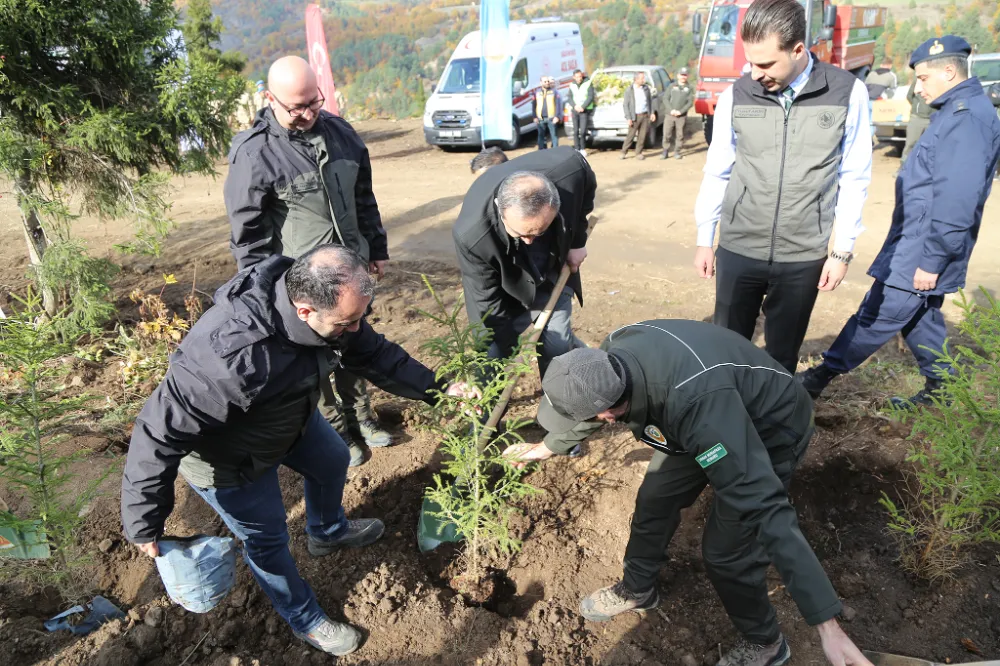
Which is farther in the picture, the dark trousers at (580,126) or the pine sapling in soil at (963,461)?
the dark trousers at (580,126)

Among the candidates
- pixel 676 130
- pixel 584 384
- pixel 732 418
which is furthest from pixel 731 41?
pixel 584 384

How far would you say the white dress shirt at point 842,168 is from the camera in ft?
10.0

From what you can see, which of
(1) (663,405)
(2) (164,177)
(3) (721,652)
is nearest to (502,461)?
(1) (663,405)

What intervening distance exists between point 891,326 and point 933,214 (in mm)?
666

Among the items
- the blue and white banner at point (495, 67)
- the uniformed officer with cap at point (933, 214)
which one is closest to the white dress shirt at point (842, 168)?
the uniformed officer with cap at point (933, 214)

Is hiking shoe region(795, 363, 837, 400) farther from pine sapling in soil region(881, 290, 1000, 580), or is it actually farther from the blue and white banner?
the blue and white banner

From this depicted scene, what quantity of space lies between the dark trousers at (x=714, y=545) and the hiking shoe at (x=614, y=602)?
68 mm

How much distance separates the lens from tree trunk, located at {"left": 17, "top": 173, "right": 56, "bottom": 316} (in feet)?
15.4

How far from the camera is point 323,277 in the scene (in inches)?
81.0

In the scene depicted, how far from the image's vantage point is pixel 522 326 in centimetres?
357

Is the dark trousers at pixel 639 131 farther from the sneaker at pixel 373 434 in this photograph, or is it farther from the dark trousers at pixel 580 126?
the sneaker at pixel 373 434

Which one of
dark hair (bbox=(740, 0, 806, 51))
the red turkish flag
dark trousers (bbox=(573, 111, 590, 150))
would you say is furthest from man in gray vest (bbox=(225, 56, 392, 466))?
dark trousers (bbox=(573, 111, 590, 150))

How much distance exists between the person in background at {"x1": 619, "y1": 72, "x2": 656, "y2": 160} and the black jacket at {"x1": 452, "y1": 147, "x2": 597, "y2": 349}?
9962mm

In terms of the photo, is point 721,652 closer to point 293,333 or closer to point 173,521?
point 293,333
